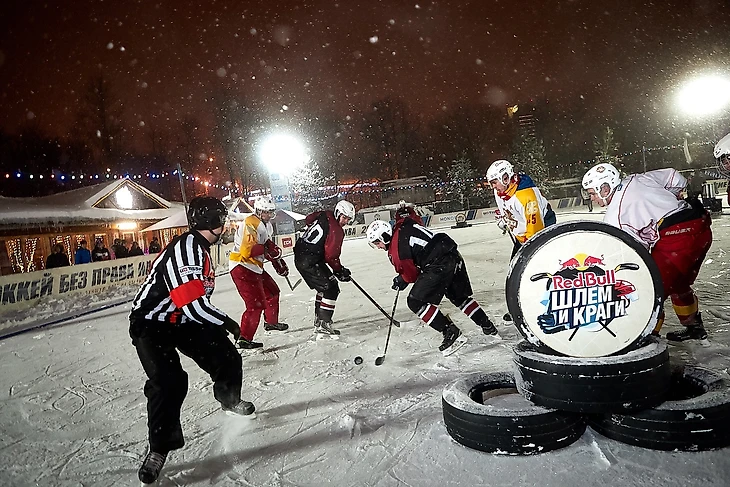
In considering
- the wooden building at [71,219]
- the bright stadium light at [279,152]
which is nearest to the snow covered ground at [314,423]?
the wooden building at [71,219]

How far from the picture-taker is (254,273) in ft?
22.3

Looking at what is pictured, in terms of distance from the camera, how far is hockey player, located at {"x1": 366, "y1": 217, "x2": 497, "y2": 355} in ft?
18.6

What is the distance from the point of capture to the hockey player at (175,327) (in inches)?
135

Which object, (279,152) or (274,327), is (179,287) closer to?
(274,327)

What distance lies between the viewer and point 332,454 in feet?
11.3

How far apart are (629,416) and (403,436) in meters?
1.48

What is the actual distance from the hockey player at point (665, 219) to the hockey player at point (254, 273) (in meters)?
4.18

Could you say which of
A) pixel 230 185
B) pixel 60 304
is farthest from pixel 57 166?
pixel 60 304

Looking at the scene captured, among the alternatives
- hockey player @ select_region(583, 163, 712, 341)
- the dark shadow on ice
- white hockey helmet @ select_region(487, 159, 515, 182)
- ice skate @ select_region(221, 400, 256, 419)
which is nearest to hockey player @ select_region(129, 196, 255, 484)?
the dark shadow on ice

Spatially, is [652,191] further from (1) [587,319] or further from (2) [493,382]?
(2) [493,382]

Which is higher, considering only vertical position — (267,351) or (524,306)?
(524,306)

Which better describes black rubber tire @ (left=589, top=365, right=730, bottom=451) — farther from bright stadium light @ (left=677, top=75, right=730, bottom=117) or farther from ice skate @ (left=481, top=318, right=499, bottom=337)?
bright stadium light @ (left=677, top=75, right=730, bottom=117)

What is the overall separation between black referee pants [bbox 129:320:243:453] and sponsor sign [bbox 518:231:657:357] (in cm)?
234

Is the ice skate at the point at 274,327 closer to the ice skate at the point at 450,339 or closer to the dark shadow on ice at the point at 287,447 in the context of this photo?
the ice skate at the point at 450,339
